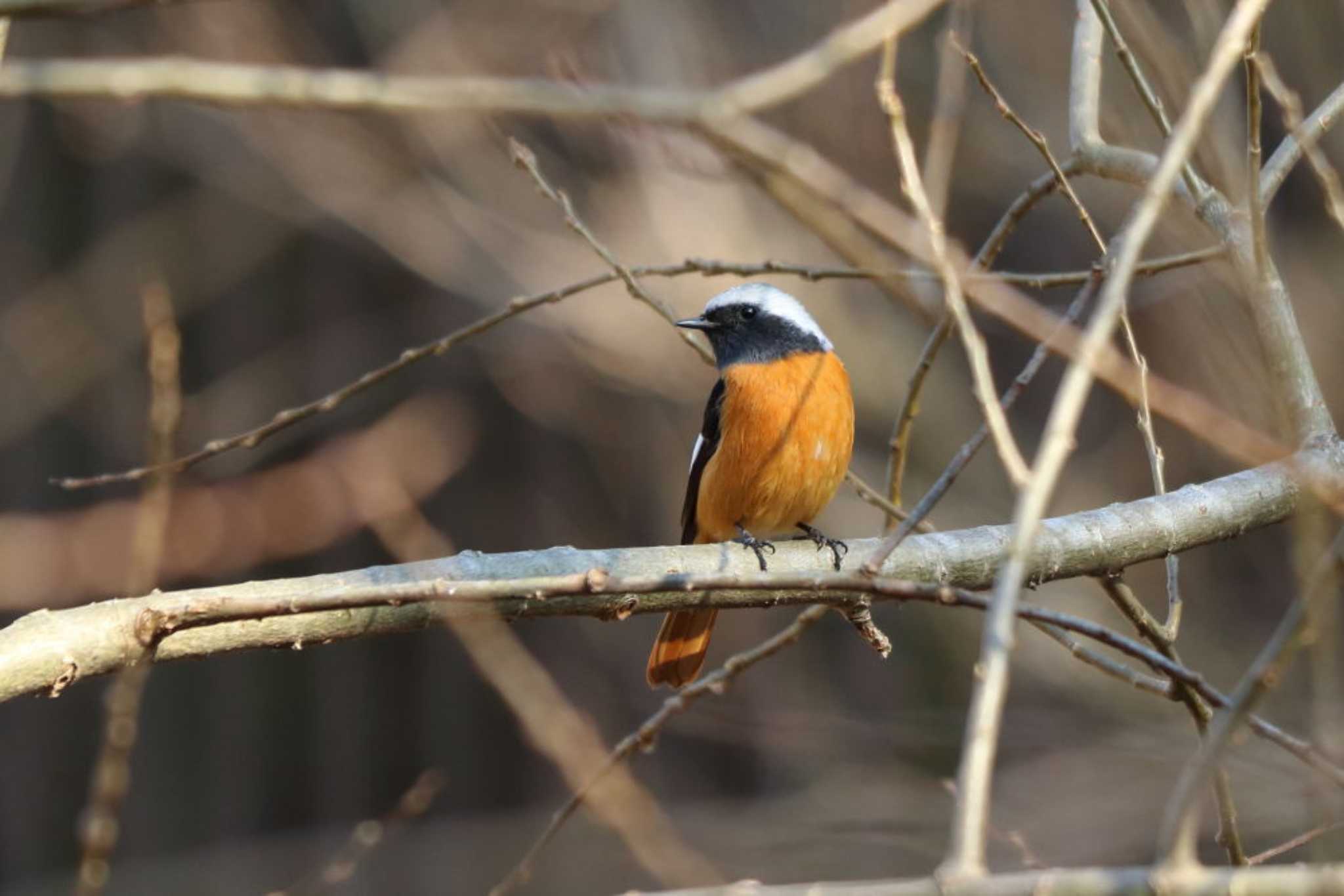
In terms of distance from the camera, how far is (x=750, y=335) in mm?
5449

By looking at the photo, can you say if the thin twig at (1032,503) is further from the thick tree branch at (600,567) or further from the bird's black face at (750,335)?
the bird's black face at (750,335)

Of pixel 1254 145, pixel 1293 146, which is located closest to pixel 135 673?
pixel 1254 145

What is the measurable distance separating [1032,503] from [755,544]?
2784mm

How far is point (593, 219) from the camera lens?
24.8 feet

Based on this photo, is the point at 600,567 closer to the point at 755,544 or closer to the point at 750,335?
the point at 755,544

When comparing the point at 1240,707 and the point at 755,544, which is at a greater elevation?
the point at 755,544

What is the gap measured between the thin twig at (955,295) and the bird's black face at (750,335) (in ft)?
10.1

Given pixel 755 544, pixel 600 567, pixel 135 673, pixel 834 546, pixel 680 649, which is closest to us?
pixel 135 673

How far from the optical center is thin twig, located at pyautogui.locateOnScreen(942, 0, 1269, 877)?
143cm

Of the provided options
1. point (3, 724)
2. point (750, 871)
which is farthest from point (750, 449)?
point (3, 724)

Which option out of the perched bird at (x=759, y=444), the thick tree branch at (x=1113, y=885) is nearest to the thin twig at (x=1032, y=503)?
the thick tree branch at (x=1113, y=885)

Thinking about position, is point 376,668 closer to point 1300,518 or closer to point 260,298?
point 260,298

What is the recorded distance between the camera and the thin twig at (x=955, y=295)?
179 centimetres

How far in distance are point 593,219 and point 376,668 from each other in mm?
2661
